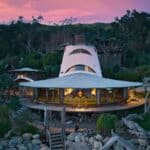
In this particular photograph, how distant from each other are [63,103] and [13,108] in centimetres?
303

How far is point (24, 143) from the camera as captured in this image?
72.0 feet

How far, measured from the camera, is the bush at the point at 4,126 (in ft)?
74.2

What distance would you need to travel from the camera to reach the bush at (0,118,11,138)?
74.2 ft

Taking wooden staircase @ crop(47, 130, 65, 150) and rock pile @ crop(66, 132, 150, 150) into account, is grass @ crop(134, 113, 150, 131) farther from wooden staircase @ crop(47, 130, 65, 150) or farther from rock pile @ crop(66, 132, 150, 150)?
wooden staircase @ crop(47, 130, 65, 150)

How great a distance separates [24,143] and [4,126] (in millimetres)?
1574

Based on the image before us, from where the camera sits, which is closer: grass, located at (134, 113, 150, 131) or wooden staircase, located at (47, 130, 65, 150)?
wooden staircase, located at (47, 130, 65, 150)

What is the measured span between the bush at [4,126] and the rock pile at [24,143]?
61 centimetres

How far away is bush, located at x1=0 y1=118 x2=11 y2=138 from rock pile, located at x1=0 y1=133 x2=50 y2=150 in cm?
61

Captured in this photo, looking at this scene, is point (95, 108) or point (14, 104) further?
point (14, 104)

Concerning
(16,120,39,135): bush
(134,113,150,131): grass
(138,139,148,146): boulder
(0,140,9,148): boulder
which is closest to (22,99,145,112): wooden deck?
(16,120,39,135): bush

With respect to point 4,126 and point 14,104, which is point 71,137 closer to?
point 4,126

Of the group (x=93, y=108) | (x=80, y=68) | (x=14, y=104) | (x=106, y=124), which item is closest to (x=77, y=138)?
(x=106, y=124)

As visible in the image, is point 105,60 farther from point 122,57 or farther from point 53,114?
point 53,114

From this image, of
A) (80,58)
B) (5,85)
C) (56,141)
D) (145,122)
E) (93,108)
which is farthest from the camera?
(80,58)
